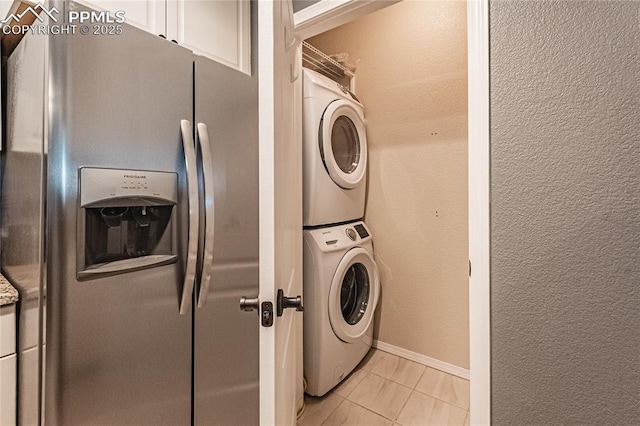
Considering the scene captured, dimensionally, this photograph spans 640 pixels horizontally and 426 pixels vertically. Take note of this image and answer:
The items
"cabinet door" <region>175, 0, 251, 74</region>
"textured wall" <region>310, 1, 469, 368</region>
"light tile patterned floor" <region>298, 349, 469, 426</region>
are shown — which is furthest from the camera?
"textured wall" <region>310, 1, 469, 368</region>

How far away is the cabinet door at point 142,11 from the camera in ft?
4.42

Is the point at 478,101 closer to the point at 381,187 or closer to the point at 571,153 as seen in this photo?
the point at 571,153

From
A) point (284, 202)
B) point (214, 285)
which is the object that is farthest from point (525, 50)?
point (214, 285)

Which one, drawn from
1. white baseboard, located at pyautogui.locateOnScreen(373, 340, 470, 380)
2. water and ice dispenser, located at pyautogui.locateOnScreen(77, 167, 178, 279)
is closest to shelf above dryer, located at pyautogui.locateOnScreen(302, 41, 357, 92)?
water and ice dispenser, located at pyautogui.locateOnScreen(77, 167, 178, 279)

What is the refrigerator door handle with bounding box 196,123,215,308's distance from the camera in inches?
48.6

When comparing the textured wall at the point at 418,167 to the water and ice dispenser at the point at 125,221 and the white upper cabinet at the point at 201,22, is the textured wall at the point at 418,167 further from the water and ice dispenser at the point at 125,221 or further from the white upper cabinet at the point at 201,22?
the water and ice dispenser at the point at 125,221

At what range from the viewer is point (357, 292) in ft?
7.72

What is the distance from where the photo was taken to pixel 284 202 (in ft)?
3.19

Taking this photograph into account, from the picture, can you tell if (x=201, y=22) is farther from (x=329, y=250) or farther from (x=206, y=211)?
(x=329, y=250)

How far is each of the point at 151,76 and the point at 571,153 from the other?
132 cm

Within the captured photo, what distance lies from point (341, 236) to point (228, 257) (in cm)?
91

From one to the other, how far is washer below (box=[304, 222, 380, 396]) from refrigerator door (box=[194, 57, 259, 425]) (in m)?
0.47

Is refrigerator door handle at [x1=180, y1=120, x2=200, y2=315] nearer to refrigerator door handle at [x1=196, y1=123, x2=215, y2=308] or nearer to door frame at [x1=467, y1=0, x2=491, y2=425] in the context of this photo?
refrigerator door handle at [x1=196, y1=123, x2=215, y2=308]

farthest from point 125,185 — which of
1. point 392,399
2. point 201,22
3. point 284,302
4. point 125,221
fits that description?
point 392,399
